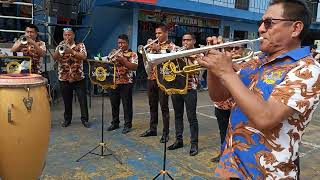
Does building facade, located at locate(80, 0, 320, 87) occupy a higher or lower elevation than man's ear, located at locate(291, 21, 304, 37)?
higher

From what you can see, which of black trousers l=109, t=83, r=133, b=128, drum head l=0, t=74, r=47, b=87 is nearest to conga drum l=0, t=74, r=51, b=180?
drum head l=0, t=74, r=47, b=87

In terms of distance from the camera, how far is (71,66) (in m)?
6.80

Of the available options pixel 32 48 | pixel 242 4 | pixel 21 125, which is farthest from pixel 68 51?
pixel 242 4

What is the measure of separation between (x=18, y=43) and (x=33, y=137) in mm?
3433

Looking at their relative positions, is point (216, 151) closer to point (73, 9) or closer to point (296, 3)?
point (296, 3)

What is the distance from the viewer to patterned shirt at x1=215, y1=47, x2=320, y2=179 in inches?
68.6

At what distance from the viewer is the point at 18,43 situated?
248 inches

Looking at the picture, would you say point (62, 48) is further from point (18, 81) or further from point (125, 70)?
point (18, 81)

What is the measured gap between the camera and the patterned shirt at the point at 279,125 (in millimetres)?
1742

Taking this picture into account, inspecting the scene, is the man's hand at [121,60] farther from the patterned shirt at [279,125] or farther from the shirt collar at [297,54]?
the shirt collar at [297,54]

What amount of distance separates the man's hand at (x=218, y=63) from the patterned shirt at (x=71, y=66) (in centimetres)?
532

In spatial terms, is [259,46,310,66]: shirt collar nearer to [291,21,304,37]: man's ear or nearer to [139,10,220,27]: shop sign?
[291,21,304,37]: man's ear

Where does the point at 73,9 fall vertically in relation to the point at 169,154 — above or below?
above

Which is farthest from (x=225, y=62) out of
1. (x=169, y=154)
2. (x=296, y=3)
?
(x=169, y=154)
